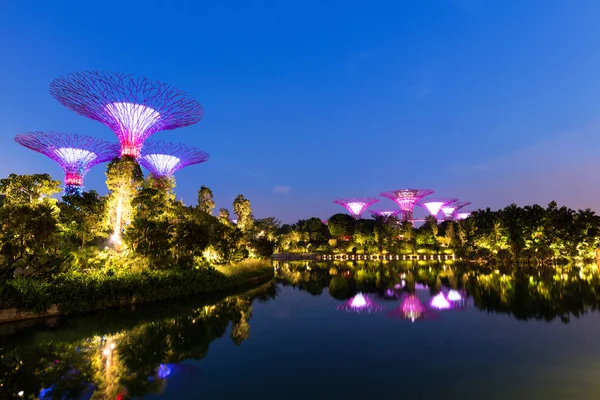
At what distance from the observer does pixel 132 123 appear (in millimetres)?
27172

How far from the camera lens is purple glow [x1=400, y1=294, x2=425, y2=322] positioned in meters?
14.5

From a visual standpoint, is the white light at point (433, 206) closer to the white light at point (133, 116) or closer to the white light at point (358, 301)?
the white light at point (133, 116)

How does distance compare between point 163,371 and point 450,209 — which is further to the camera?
point 450,209

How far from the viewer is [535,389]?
23.7 feet

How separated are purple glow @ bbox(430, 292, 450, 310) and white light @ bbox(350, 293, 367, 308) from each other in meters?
3.09

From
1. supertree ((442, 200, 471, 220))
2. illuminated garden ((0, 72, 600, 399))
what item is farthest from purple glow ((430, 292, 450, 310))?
supertree ((442, 200, 471, 220))

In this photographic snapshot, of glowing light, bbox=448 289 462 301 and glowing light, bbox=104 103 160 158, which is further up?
glowing light, bbox=104 103 160 158

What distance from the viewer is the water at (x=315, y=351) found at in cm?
734

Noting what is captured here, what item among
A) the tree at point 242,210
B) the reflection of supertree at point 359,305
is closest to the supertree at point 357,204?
the tree at point 242,210

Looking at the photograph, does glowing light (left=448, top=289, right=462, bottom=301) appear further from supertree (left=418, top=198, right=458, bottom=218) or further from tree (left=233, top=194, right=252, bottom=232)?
supertree (left=418, top=198, right=458, bottom=218)

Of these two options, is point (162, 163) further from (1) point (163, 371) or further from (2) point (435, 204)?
(2) point (435, 204)

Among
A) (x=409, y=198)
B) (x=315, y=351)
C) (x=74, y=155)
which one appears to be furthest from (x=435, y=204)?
(x=315, y=351)

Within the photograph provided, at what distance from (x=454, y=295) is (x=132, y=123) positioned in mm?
23912

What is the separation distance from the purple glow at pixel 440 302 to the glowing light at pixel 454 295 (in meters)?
0.34
